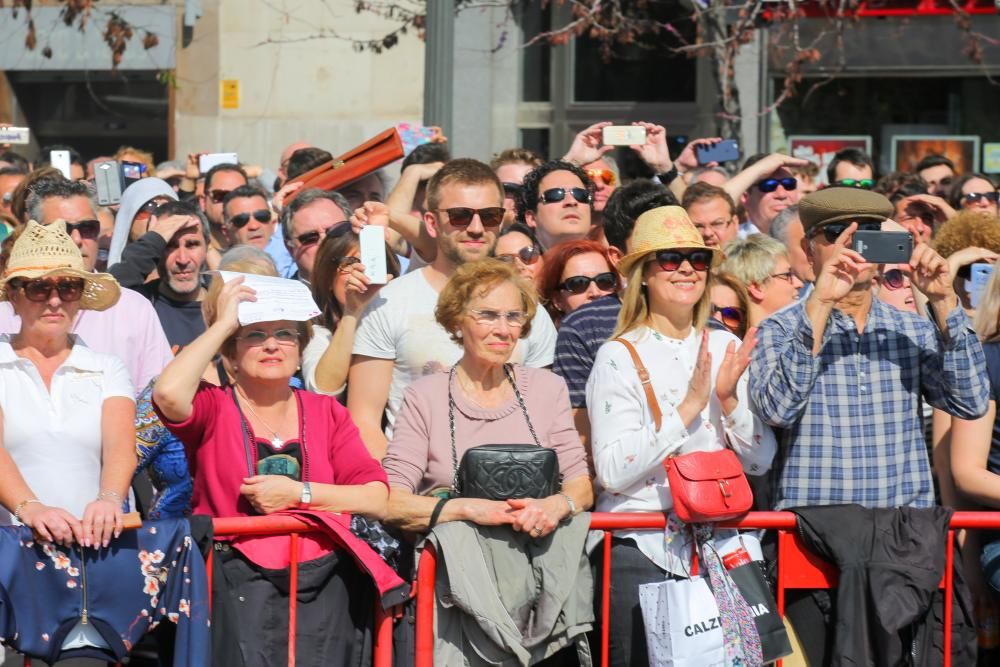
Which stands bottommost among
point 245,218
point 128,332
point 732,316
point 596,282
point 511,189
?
point 128,332

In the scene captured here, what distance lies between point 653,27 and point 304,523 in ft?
31.4

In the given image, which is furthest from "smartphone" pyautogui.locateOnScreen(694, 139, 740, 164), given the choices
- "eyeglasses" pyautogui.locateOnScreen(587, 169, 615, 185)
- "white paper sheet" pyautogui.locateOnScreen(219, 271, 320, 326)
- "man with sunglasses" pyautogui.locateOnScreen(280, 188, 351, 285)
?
"white paper sheet" pyautogui.locateOnScreen(219, 271, 320, 326)

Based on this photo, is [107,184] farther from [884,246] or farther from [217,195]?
[884,246]

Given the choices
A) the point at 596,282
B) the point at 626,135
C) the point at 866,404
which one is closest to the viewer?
the point at 866,404

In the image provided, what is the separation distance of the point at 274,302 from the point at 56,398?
31.4 inches

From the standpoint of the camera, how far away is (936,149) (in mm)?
12938

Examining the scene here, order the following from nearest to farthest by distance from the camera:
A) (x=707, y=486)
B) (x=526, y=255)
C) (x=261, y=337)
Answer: (x=707, y=486) → (x=261, y=337) → (x=526, y=255)

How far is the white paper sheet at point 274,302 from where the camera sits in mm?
4832

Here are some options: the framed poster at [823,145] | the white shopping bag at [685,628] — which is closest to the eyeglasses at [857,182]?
the framed poster at [823,145]

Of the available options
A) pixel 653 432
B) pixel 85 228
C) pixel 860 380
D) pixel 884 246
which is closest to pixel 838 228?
pixel 884 246

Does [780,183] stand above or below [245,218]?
above

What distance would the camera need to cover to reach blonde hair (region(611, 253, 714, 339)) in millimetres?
5164

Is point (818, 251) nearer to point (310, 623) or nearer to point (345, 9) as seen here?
point (310, 623)

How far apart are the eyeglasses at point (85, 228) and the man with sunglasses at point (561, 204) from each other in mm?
2067
